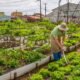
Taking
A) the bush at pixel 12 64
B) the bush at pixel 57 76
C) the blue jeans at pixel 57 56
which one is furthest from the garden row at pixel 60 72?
the bush at pixel 12 64

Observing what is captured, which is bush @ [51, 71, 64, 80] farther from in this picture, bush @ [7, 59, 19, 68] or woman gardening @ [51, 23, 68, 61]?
woman gardening @ [51, 23, 68, 61]

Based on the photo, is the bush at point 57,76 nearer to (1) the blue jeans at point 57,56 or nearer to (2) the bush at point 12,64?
(2) the bush at point 12,64

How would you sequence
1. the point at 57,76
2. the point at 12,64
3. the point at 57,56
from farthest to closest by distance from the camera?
the point at 57,56, the point at 12,64, the point at 57,76

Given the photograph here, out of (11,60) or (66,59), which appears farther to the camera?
(66,59)

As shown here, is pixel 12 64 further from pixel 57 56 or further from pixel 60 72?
pixel 57 56

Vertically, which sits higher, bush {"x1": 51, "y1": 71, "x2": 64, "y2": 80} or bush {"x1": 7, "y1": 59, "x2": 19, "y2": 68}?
bush {"x1": 7, "y1": 59, "x2": 19, "y2": 68}

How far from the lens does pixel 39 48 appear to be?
12547 millimetres

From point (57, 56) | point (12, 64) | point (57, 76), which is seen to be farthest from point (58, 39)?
point (57, 76)

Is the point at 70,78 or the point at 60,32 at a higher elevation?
the point at 60,32

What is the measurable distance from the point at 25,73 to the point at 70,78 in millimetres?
1882

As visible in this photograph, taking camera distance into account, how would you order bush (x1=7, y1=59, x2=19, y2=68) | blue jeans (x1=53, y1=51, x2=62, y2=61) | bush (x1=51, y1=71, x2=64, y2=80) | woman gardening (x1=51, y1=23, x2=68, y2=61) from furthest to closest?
1. blue jeans (x1=53, y1=51, x2=62, y2=61)
2. woman gardening (x1=51, y1=23, x2=68, y2=61)
3. bush (x1=7, y1=59, x2=19, y2=68)
4. bush (x1=51, y1=71, x2=64, y2=80)

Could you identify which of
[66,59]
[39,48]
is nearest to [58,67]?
[66,59]

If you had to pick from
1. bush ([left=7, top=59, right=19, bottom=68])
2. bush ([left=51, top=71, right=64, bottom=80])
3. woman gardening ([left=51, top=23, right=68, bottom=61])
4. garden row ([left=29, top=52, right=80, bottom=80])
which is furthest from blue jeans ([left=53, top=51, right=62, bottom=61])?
bush ([left=51, top=71, right=64, bottom=80])

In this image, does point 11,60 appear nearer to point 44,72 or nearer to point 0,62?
point 0,62
